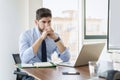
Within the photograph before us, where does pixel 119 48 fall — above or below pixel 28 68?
above

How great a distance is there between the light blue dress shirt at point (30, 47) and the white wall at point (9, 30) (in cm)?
92

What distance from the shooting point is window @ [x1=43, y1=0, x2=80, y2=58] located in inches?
156

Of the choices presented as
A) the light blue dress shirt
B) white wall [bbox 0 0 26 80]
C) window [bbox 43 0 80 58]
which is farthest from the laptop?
window [bbox 43 0 80 58]

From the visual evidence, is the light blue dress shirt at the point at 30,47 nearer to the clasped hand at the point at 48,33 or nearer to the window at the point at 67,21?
the clasped hand at the point at 48,33

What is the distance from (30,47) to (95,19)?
2042 millimetres

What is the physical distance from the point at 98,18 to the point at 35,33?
1828mm

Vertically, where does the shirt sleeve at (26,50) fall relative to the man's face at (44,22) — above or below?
below

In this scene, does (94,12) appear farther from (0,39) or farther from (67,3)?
(0,39)

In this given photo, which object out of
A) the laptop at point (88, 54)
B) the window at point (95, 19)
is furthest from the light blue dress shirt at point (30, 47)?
the window at point (95, 19)

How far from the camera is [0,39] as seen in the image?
3326mm

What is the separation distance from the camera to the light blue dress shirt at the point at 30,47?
2354 millimetres

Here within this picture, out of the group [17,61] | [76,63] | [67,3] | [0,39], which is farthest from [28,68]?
[67,3]

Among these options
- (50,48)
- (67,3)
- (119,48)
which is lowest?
(50,48)

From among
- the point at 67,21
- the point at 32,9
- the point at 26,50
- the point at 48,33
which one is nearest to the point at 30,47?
the point at 26,50
